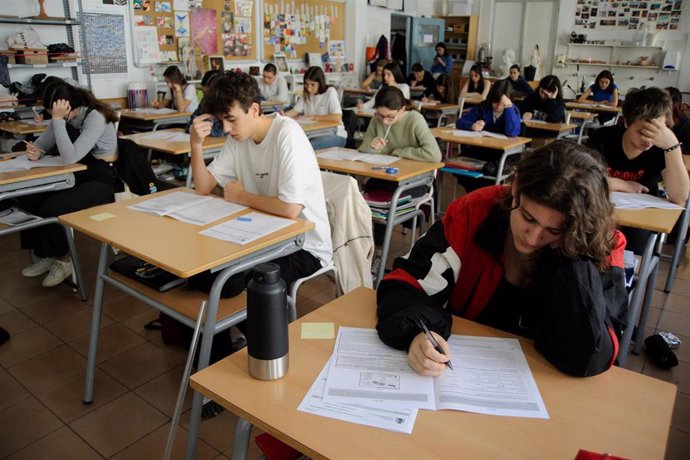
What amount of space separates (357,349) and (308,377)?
150mm

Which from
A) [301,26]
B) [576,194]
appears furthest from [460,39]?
[576,194]

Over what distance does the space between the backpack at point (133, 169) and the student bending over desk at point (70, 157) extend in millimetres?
50

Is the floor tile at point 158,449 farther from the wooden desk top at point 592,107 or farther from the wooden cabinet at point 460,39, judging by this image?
the wooden cabinet at point 460,39

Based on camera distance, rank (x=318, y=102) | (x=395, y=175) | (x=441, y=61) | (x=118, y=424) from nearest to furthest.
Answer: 1. (x=118, y=424)
2. (x=395, y=175)
3. (x=318, y=102)
4. (x=441, y=61)

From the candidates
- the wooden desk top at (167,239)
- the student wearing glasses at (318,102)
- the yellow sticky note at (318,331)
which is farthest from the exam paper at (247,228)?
the student wearing glasses at (318,102)

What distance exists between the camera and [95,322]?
2082mm

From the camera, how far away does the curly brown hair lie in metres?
1.11

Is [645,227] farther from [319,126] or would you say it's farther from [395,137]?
[319,126]

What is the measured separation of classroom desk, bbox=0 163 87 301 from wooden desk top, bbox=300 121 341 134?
2053 mm

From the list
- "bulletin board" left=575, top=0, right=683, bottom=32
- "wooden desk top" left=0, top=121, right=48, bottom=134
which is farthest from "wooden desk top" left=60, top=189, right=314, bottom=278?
"bulletin board" left=575, top=0, right=683, bottom=32

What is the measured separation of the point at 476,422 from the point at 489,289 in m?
0.48

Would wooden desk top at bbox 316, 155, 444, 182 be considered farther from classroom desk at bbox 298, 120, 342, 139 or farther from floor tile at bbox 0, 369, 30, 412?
floor tile at bbox 0, 369, 30, 412

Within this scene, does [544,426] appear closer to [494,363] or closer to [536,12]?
[494,363]

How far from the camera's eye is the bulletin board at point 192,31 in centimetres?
615
